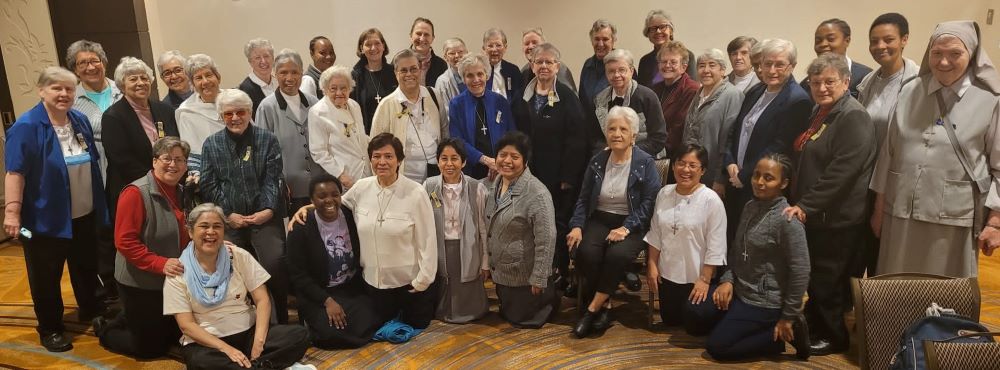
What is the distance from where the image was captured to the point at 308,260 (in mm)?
3430

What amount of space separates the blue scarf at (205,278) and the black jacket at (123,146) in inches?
35.6

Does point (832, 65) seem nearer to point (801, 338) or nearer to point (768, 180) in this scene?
point (768, 180)

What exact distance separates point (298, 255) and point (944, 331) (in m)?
2.82

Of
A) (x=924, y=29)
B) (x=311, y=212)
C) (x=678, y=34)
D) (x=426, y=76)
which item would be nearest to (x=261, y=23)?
(x=426, y=76)

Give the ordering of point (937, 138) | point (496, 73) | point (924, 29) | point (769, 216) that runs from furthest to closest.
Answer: point (924, 29)
point (496, 73)
point (769, 216)
point (937, 138)

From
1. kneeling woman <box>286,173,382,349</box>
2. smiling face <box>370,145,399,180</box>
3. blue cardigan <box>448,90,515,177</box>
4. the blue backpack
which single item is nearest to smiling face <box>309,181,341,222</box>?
kneeling woman <box>286,173,382,349</box>

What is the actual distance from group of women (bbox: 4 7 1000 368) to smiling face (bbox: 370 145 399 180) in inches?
0.5

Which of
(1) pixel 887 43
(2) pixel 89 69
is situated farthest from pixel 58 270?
(1) pixel 887 43

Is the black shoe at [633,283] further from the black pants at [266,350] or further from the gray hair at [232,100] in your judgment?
the gray hair at [232,100]

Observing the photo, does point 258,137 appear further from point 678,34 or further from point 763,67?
point 678,34

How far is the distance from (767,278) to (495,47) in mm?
2340

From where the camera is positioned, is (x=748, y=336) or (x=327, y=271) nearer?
(x=748, y=336)

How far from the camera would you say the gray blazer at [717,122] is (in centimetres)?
368

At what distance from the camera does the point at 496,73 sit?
4.48 metres
